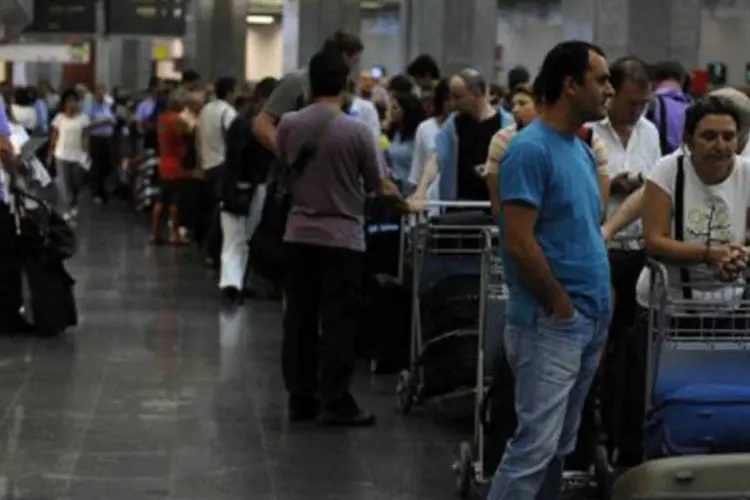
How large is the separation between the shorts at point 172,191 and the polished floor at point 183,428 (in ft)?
20.0

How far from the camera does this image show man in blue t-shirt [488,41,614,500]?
6742mm

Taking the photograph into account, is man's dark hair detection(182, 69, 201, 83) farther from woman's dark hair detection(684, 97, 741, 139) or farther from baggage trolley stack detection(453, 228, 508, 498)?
woman's dark hair detection(684, 97, 741, 139)

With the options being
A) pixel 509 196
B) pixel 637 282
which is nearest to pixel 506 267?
pixel 509 196

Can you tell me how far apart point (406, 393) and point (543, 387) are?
4.47 metres

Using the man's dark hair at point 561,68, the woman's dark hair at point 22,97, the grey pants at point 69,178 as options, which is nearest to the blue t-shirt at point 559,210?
the man's dark hair at point 561,68

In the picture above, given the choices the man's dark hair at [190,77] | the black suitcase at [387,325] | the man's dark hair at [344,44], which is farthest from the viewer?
the man's dark hair at [190,77]

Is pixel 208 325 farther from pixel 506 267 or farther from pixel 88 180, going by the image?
pixel 88 180

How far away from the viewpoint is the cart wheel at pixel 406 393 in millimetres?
11258

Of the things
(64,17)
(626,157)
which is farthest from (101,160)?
(626,157)

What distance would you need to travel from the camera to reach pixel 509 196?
6742 millimetres

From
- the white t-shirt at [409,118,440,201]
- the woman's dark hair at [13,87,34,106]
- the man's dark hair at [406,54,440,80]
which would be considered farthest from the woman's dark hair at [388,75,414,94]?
the woman's dark hair at [13,87,34,106]

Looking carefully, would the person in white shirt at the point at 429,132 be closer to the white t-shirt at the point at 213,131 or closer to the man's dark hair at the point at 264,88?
the man's dark hair at the point at 264,88

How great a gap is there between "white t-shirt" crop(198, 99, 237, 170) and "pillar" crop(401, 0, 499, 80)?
30.9 ft

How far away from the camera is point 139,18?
141 ft
